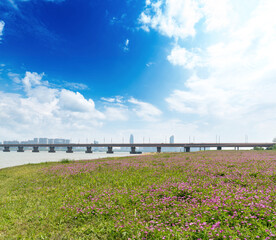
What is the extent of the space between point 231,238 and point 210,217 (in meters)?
1.33

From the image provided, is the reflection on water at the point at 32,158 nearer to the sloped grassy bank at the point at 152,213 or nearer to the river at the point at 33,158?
the river at the point at 33,158

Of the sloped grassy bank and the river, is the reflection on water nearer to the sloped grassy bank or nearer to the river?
the river

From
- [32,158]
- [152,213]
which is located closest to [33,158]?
[32,158]

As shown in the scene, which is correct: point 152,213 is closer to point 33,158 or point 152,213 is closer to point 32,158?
point 33,158

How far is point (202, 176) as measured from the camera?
37.9 feet

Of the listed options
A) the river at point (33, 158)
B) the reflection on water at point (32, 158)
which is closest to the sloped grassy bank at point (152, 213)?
the river at point (33, 158)

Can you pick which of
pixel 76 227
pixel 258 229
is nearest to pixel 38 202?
pixel 76 227

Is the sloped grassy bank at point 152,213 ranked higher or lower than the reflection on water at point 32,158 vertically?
higher

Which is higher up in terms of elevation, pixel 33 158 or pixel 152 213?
pixel 152 213

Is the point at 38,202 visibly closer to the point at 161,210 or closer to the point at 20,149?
the point at 161,210

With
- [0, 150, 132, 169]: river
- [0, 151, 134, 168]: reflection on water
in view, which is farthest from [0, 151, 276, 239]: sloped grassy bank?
[0, 151, 134, 168]: reflection on water

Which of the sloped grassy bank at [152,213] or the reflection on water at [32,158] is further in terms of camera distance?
the reflection on water at [32,158]

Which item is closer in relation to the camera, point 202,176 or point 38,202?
point 38,202

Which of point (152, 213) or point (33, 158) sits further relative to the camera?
point (33, 158)
